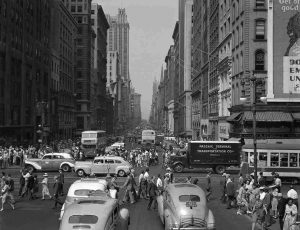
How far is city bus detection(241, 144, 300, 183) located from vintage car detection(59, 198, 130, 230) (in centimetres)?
2187

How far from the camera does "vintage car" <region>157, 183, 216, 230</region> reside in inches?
656

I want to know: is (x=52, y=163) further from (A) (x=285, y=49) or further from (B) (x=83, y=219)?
(B) (x=83, y=219)

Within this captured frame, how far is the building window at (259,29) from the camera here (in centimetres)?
5341

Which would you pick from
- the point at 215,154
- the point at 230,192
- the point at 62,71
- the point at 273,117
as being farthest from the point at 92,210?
the point at 62,71

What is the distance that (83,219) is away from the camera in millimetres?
15008

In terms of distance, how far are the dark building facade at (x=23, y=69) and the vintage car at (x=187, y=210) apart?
49.7 metres

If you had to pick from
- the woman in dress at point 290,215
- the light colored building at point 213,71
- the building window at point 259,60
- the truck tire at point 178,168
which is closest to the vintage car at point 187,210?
the woman in dress at point 290,215

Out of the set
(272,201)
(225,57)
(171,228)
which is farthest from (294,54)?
(171,228)

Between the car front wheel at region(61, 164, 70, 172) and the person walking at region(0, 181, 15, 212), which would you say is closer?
the person walking at region(0, 181, 15, 212)

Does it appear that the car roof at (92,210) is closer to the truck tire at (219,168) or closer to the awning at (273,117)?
the truck tire at (219,168)

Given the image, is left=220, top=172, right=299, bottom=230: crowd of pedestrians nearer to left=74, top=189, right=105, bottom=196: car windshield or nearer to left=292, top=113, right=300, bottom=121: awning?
left=74, top=189, right=105, bottom=196: car windshield

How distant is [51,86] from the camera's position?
318 feet

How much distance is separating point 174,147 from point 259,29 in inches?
943

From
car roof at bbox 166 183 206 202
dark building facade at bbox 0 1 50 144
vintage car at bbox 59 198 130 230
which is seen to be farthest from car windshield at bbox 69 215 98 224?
dark building facade at bbox 0 1 50 144
